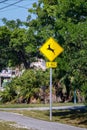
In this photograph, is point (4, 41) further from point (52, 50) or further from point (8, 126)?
point (8, 126)

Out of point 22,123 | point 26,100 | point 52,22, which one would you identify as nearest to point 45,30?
point 52,22

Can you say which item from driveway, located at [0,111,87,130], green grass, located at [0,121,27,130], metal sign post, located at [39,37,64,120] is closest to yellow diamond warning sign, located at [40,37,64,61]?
metal sign post, located at [39,37,64,120]

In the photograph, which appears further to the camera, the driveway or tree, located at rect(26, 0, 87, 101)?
tree, located at rect(26, 0, 87, 101)

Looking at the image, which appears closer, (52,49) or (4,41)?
(52,49)

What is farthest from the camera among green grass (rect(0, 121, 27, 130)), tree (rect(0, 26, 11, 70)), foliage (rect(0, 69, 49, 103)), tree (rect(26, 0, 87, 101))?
tree (rect(0, 26, 11, 70))

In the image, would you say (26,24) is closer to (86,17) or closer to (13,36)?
(13,36)

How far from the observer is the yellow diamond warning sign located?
20.7 meters

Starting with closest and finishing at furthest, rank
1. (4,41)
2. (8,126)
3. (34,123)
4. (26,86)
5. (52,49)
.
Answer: (8,126), (34,123), (52,49), (26,86), (4,41)

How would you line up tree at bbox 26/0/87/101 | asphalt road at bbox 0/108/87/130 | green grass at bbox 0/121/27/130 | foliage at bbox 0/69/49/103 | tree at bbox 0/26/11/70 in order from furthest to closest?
tree at bbox 0/26/11/70
foliage at bbox 0/69/49/103
tree at bbox 26/0/87/101
asphalt road at bbox 0/108/87/130
green grass at bbox 0/121/27/130

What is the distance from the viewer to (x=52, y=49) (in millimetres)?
21203

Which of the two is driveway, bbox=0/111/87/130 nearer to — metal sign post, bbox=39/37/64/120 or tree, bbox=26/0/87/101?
tree, bbox=26/0/87/101

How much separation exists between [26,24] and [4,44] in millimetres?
10052

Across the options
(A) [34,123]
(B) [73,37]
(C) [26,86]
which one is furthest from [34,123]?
(C) [26,86]

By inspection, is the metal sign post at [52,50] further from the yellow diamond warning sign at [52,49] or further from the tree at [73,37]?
the tree at [73,37]
